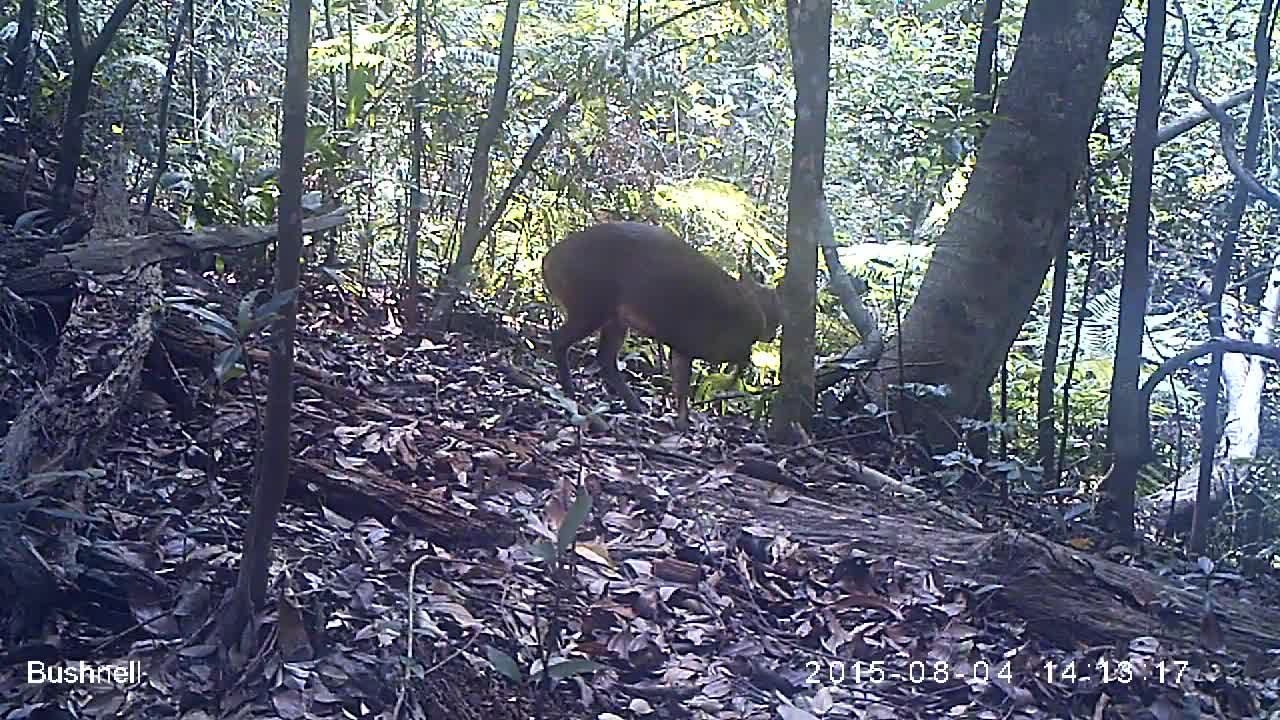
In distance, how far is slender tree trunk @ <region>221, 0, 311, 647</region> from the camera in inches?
101

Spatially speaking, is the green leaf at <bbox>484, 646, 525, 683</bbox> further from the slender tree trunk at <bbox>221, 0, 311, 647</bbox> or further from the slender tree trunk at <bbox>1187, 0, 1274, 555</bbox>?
the slender tree trunk at <bbox>1187, 0, 1274, 555</bbox>

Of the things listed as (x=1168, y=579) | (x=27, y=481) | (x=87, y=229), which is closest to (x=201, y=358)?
(x=87, y=229)

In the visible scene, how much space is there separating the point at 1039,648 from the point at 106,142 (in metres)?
4.05

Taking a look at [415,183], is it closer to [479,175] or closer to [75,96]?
[479,175]

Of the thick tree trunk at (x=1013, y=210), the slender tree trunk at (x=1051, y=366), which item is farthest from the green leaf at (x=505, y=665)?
the slender tree trunk at (x=1051, y=366)

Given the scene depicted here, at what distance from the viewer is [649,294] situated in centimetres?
613

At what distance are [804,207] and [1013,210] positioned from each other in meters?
1.42

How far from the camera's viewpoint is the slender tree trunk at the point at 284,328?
255 cm

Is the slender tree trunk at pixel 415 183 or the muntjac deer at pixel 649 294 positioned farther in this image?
the slender tree trunk at pixel 415 183

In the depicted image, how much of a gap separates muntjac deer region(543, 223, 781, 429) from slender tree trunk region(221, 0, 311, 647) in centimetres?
330

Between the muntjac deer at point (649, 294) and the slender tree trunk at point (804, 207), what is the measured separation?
898mm

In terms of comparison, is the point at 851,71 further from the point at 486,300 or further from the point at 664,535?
the point at 664,535

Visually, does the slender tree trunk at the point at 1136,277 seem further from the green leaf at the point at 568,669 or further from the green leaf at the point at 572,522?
the green leaf at the point at 568,669

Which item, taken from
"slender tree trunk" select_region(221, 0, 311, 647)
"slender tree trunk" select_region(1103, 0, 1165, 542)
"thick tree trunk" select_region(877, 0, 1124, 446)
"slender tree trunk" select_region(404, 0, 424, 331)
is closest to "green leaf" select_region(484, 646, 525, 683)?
"slender tree trunk" select_region(221, 0, 311, 647)
